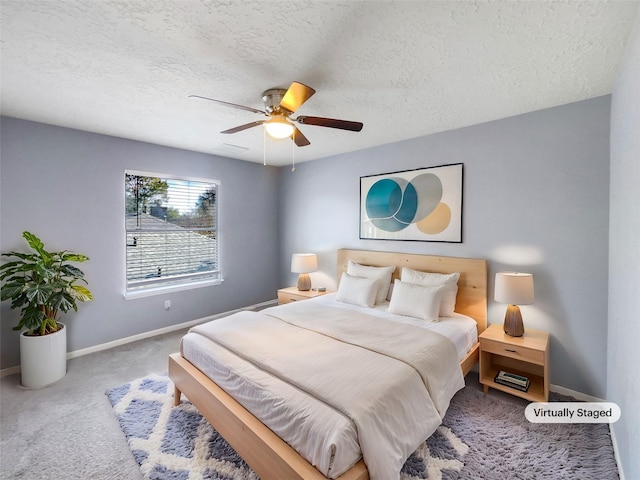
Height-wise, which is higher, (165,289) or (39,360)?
(165,289)

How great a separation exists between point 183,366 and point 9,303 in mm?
2057

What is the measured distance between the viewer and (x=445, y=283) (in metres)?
2.84

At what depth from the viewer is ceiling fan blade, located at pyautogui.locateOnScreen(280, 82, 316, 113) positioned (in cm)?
173

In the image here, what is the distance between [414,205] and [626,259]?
1.89 metres

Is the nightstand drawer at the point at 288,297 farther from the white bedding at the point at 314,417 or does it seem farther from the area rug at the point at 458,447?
the area rug at the point at 458,447

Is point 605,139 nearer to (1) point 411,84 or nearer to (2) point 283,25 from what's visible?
(1) point 411,84

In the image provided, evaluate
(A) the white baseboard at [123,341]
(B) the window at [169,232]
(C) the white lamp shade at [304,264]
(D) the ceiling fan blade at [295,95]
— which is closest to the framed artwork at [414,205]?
(C) the white lamp shade at [304,264]

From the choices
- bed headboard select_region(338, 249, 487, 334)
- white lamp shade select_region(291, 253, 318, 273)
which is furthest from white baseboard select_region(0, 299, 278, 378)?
bed headboard select_region(338, 249, 487, 334)

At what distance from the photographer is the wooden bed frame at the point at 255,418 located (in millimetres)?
1347

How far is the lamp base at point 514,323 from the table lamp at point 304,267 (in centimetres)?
241

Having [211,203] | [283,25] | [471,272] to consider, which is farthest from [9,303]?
[471,272]

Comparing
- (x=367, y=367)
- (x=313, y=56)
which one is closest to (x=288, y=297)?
(x=367, y=367)

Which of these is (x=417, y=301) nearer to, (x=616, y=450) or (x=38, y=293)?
(x=616, y=450)

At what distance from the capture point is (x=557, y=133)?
8.04 feet
